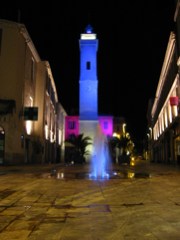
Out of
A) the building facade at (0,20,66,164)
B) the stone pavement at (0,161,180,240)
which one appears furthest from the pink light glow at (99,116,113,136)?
the stone pavement at (0,161,180,240)

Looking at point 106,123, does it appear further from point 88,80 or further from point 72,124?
point 88,80

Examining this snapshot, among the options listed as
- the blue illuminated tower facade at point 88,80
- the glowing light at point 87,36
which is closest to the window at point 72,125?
the blue illuminated tower facade at point 88,80

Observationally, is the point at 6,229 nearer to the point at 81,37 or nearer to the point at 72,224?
the point at 72,224

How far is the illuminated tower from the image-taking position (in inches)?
2491

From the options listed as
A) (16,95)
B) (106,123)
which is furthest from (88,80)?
(16,95)

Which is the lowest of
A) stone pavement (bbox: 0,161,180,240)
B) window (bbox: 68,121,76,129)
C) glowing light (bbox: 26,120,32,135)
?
stone pavement (bbox: 0,161,180,240)

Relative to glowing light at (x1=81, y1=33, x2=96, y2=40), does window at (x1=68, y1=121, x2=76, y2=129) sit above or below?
below

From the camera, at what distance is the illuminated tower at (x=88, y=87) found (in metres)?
63.3

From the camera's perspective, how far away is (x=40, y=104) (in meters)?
39.6

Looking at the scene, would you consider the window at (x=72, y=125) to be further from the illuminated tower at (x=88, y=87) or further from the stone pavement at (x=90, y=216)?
the stone pavement at (x=90, y=216)

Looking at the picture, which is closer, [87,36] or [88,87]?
[88,87]

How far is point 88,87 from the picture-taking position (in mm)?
63281

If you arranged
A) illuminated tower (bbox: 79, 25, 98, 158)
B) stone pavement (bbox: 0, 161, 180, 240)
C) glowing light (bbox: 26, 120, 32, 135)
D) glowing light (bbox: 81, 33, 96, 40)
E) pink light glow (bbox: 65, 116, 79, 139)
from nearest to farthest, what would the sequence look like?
stone pavement (bbox: 0, 161, 180, 240), glowing light (bbox: 26, 120, 32, 135), illuminated tower (bbox: 79, 25, 98, 158), glowing light (bbox: 81, 33, 96, 40), pink light glow (bbox: 65, 116, 79, 139)

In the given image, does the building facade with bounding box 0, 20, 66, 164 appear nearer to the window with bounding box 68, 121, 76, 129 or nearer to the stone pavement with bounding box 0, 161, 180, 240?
the stone pavement with bounding box 0, 161, 180, 240
